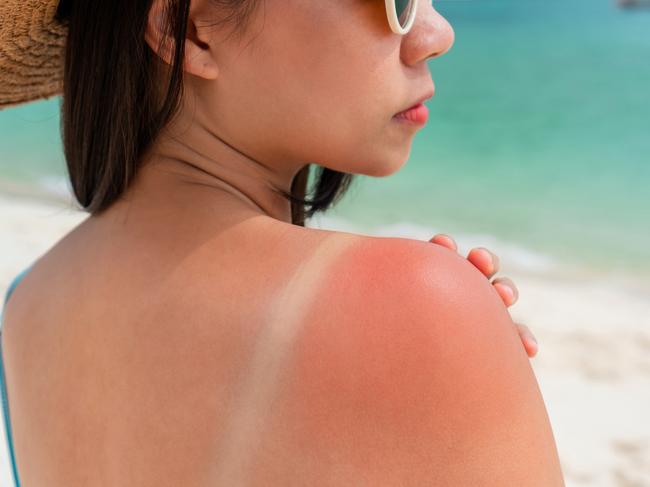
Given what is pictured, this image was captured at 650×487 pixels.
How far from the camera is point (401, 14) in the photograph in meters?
1.03

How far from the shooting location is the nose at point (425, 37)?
1091mm

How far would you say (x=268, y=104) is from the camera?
1.09 meters

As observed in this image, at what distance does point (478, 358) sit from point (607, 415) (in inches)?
129

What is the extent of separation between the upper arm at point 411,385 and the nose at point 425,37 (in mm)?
352

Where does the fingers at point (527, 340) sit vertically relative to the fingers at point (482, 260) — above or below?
below

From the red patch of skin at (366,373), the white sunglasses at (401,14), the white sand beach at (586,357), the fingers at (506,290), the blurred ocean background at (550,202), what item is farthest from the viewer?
the blurred ocean background at (550,202)

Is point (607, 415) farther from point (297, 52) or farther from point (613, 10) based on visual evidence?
point (613, 10)

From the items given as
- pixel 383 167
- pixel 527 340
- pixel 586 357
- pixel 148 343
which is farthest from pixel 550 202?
pixel 148 343

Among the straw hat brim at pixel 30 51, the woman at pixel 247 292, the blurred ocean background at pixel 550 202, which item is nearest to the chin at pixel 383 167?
the woman at pixel 247 292

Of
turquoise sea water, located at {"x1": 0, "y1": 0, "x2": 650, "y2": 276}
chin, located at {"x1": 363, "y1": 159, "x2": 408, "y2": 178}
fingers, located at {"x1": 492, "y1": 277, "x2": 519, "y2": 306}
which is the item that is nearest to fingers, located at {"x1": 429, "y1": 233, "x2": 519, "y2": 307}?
fingers, located at {"x1": 492, "y1": 277, "x2": 519, "y2": 306}

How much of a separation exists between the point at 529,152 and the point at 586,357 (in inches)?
257

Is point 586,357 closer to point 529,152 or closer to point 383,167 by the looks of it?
point 383,167

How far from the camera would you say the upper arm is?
2.63 feet

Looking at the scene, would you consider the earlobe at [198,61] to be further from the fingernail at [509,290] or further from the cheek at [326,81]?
the fingernail at [509,290]
